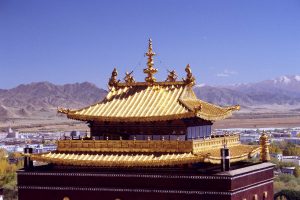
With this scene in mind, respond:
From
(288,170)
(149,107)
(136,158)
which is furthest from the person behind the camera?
(288,170)

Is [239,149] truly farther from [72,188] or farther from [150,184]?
[72,188]

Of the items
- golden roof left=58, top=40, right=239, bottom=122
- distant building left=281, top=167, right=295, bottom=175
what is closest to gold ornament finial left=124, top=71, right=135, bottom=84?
golden roof left=58, top=40, right=239, bottom=122

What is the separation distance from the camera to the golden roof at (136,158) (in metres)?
16.8

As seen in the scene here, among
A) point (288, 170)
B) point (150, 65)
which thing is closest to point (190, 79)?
point (150, 65)

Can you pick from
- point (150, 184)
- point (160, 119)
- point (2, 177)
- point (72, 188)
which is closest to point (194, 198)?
point (150, 184)

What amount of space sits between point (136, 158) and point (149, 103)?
2083mm

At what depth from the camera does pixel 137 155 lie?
701 inches

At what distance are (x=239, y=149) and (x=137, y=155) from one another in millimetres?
3709

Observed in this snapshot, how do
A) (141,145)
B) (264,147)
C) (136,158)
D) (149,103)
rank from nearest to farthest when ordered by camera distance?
(136,158) → (141,145) → (149,103) → (264,147)

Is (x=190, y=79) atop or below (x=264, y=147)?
atop

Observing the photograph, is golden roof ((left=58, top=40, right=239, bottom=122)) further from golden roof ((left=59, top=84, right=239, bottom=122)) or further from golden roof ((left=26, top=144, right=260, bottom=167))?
golden roof ((left=26, top=144, right=260, bottom=167))

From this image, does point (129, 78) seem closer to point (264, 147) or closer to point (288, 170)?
point (264, 147)

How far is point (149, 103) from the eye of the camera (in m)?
19.0

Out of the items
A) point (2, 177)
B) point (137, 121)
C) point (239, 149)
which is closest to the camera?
point (137, 121)
